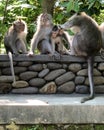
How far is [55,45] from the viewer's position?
869 cm

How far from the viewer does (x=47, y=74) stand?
834cm

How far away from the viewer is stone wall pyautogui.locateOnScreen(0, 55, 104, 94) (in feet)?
27.3

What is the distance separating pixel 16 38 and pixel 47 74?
3.25 feet

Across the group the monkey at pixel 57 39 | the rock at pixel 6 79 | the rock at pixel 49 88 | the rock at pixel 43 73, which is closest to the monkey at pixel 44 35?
the monkey at pixel 57 39

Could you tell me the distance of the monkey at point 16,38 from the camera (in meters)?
8.66

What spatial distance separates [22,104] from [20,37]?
83.7 inches

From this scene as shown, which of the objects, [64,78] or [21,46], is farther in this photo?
[21,46]

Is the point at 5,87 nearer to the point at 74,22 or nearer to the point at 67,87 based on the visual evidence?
the point at 67,87

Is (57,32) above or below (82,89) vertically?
above

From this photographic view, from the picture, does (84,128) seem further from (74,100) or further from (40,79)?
(40,79)

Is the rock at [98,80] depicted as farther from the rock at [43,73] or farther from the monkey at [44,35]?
the monkey at [44,35]

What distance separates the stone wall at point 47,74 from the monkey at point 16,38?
0.41m

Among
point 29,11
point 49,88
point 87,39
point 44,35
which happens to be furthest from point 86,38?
point 29,11

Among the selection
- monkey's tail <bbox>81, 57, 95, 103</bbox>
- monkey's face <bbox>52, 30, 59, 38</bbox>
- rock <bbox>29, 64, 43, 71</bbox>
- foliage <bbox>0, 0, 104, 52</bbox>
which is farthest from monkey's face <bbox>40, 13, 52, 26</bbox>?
monkey's tail <bbox>81, 57, 95, 103</bbox>
